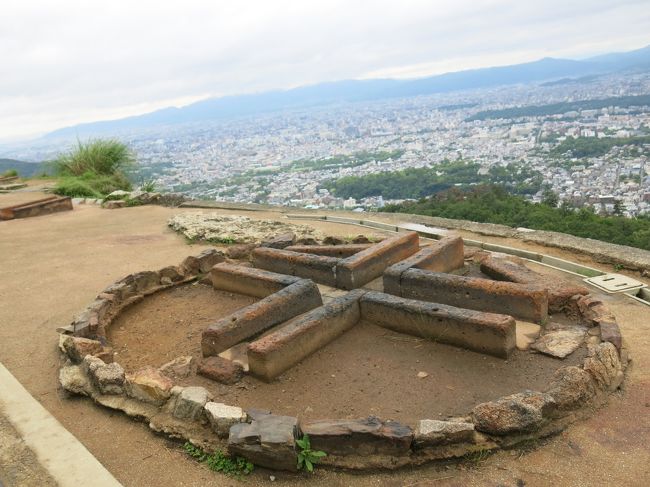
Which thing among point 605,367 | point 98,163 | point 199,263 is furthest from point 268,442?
point 98,163

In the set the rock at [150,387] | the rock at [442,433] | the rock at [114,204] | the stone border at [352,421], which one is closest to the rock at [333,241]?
the stone border at [352,421]

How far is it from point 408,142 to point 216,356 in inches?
1998

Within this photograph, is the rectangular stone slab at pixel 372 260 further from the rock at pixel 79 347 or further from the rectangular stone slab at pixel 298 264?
the rock at pixel 79 347

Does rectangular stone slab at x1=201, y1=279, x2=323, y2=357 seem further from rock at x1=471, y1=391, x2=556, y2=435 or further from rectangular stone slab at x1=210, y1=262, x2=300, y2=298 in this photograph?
rock at x1=471, y1=391, x2=556, y2=435

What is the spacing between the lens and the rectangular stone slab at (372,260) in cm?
571

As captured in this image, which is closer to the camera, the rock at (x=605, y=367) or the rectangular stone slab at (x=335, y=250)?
the rock at (x=605, y=367)

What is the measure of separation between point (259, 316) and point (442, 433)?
2.26 metres

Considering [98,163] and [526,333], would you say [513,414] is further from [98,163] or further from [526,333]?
[98,163]

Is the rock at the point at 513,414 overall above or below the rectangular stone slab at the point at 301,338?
below

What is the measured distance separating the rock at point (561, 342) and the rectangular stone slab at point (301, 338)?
5.59 ft

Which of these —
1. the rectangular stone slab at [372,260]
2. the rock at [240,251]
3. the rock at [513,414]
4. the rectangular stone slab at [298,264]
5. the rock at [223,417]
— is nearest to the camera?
the rock at [513,414]

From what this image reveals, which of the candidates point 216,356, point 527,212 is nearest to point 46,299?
point 216,356

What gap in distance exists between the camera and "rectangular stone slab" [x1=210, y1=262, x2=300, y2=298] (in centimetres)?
575

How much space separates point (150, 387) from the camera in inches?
159
